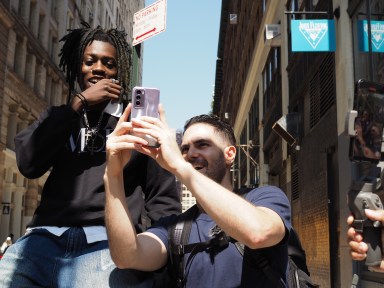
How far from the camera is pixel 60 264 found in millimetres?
2469

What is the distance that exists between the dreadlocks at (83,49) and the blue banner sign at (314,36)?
32.4 feet

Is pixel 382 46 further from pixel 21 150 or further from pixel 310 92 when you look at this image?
pixel 21 150

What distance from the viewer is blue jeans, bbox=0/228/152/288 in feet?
7.85

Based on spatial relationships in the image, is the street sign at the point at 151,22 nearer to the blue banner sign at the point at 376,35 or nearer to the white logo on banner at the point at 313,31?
the blue banner sign at the point at 376,35

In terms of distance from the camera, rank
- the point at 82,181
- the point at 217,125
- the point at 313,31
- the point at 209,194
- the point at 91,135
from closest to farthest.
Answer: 1. the point at 209,194
2. the point at 82,181
3. the point at 91,135
4. the point at 217,125
5. the point at 313,31

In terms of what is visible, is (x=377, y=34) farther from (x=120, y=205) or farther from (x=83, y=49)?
(x=120, y=205)

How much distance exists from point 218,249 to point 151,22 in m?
4.33

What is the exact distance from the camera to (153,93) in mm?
2375

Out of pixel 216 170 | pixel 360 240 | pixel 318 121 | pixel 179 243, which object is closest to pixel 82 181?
pixel 179 243

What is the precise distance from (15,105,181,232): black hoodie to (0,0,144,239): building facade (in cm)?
2548

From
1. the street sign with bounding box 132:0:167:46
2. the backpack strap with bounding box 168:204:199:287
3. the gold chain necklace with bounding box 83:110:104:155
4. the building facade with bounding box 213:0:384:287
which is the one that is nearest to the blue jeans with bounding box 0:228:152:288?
the backpack strap with bounding box 168:204:199:287

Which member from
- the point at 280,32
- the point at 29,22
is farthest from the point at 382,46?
the point at 29,22

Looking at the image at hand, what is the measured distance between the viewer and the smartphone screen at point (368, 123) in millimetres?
2518

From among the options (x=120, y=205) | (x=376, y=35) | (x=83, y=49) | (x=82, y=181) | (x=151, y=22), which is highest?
(x=376, y=35)
